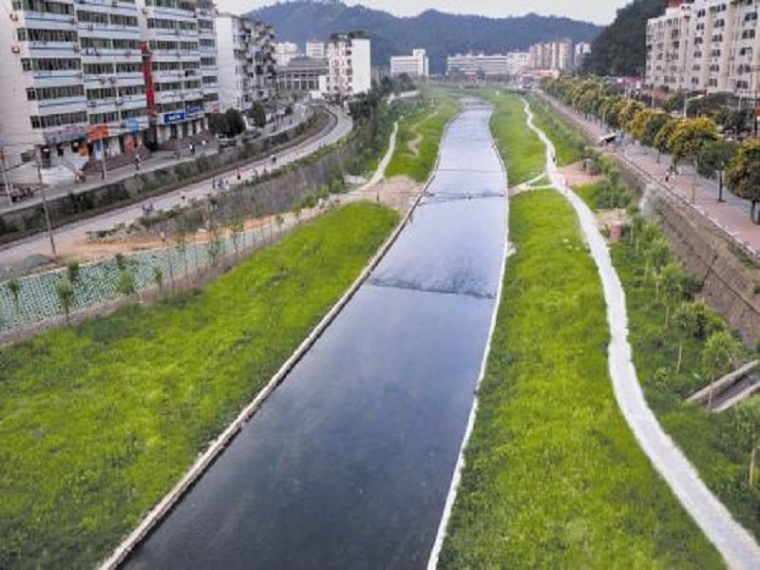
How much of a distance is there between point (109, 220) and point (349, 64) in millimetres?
133012

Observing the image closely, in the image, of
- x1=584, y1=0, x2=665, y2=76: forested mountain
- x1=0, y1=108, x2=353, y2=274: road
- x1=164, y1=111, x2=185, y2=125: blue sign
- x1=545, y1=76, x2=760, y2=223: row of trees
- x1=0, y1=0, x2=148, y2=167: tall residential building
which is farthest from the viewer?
x1=584, y1=0, x2=665, y2=76: forested mountain

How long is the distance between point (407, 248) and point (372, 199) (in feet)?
42.7

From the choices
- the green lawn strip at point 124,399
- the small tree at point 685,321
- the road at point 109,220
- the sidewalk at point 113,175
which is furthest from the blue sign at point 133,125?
the small tree at point 685,321

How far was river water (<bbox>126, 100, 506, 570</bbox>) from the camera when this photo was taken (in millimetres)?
24219

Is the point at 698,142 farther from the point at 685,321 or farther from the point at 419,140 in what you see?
the point at 419,140

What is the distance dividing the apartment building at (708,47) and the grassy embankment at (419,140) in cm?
3913

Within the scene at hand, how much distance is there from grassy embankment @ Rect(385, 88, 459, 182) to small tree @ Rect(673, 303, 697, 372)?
54973mm

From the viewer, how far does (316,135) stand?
110000 millimetres

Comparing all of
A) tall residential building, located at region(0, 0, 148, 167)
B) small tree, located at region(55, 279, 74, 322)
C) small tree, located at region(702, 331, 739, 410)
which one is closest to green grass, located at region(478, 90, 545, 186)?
tall residential building, located at region(0, 0, 148, 167)

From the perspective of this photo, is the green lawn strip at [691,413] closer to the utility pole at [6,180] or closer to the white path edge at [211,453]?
the white path edge at [211,453]

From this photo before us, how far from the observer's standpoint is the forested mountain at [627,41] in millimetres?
165625

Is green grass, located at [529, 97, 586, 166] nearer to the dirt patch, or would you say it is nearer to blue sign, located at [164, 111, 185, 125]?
the dirt patch

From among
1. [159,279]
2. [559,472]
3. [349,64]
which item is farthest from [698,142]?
[349,64]

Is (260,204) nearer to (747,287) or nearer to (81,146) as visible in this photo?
(81,146)
